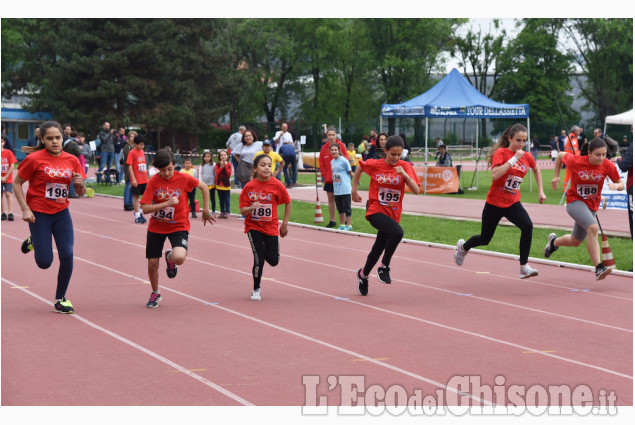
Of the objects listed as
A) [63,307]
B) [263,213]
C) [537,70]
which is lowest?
[63,307]

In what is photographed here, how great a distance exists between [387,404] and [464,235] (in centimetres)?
1039

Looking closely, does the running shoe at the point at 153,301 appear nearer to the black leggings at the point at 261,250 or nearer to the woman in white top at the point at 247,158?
the black leggings at the point at 261,250

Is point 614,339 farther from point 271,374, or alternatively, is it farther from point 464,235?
point 464,235

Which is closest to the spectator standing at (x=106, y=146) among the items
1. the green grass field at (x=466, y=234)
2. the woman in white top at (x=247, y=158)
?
the green grass field at (x=466, y=234)

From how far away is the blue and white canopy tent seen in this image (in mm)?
26562

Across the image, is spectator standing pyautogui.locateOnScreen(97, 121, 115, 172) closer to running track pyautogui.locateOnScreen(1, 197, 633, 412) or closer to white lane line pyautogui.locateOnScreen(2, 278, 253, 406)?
running track pyautogui.locateOnScreen(1, 197, 633, 412)

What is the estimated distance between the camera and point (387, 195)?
1023 centimetres

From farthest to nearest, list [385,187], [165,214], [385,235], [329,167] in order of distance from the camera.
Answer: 1. [329,167]
2. [385,235]
3. [385,187]
4. [165,214]

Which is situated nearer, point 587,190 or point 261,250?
point 261,250

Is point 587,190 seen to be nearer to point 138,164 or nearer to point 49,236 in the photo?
point 49,236

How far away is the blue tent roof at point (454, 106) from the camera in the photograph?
26562 mm

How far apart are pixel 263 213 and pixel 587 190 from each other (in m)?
3.77

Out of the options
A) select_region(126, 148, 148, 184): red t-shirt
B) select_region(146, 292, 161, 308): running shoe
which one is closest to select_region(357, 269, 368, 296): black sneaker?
select_region(146, 292, 161, 308): running shoe

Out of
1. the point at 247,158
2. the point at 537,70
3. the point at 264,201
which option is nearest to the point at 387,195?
the point at 264,201
